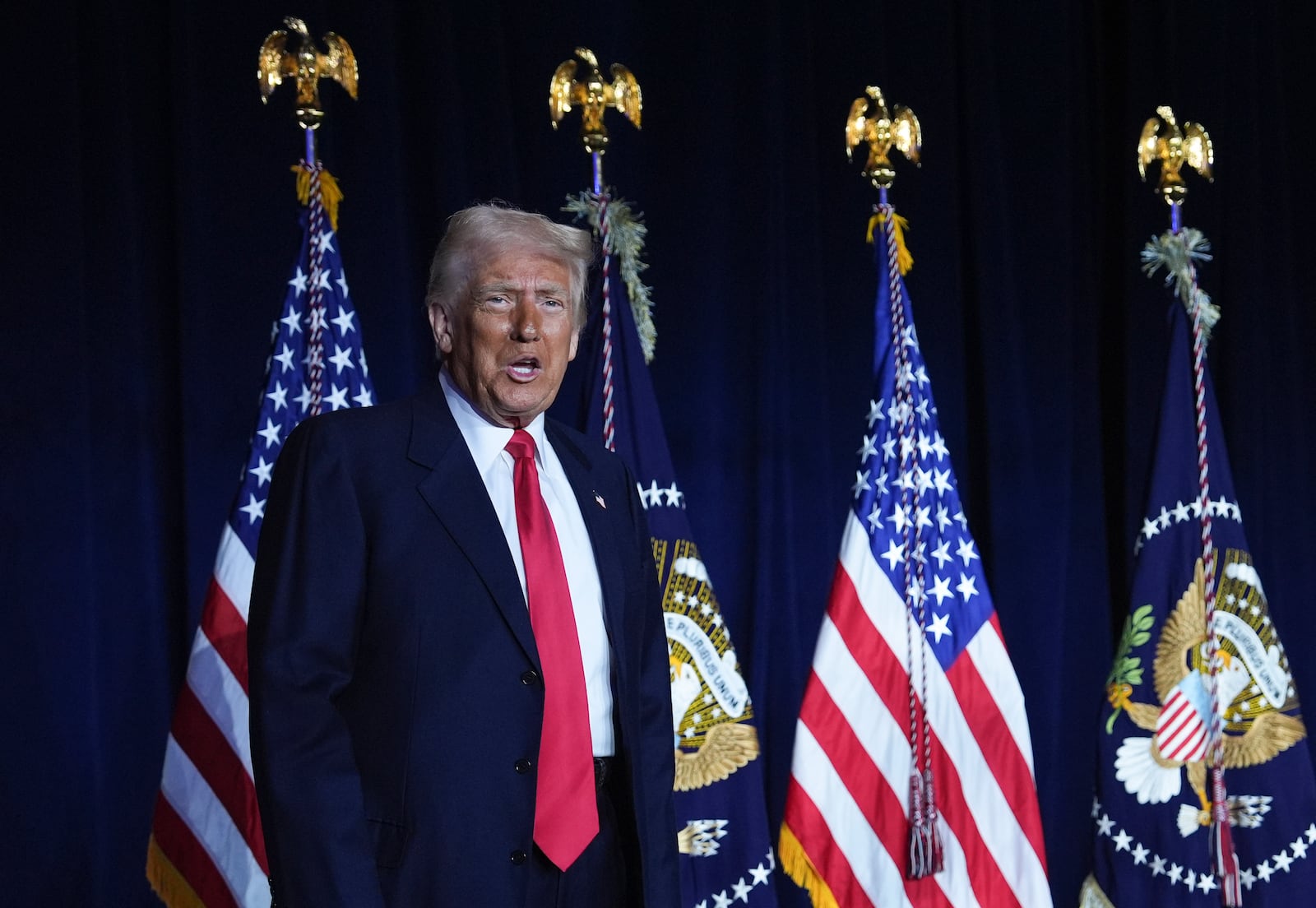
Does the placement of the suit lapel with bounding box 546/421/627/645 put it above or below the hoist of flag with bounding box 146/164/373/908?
above

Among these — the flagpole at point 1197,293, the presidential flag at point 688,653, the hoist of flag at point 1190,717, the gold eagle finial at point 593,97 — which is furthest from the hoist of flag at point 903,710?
the gold eagle finial at point 593,97

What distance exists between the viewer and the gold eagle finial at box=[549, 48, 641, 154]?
2.83m

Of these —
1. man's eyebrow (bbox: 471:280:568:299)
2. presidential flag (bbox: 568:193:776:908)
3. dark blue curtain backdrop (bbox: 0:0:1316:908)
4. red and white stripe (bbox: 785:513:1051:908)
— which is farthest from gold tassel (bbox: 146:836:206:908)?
man's eyebrow (bbox: 471:280:568:299)

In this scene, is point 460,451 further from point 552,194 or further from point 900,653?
point 552,194

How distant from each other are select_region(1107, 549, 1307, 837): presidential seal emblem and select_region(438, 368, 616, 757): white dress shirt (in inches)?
68.8

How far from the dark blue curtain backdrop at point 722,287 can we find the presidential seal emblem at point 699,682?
27.2 inches

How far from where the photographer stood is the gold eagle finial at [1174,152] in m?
3.18

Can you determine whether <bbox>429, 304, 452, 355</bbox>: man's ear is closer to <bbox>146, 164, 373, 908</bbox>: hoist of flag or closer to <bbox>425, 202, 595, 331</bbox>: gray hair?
<bbox>425, 202, 595, 331</bbox>: gray hair

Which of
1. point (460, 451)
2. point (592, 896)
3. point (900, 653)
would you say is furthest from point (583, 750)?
point (900, 653)

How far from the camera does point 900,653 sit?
9.84ft

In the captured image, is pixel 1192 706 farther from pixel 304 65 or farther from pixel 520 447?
pixel 304 65

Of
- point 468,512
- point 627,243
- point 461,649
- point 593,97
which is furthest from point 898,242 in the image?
point 461,649

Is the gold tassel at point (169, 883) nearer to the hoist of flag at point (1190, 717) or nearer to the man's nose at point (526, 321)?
the man's nose at point (526, 321)

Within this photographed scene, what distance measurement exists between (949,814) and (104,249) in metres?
2.16
